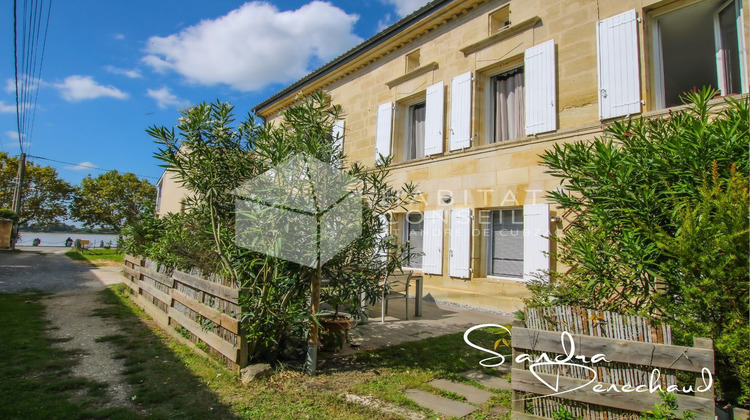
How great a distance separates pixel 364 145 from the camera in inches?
433

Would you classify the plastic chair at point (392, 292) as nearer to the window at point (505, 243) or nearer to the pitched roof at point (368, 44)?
the window at point (505, 243)

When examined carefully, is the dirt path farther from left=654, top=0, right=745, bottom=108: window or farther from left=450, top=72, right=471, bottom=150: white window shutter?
left=654, top=0, right=745, bottom=108: window

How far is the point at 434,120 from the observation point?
903 cm

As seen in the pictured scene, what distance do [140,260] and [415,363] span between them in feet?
20.4

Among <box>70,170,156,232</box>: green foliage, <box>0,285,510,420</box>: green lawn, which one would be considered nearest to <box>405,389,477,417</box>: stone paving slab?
<box>0,285,510,420</box>: green lawn

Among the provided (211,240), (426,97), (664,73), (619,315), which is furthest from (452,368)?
(426,97)

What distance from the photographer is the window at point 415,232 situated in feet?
30.6

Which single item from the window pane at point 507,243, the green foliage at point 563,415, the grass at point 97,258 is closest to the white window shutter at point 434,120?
the window pane at point 507,243

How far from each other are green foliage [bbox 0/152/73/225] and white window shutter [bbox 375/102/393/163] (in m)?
29.3

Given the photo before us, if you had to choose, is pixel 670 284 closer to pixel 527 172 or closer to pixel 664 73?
pixel 527 172

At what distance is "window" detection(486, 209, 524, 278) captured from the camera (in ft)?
24.9

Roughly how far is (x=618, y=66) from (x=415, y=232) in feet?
17.6

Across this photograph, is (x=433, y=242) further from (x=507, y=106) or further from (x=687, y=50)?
(x=687, y=50)
